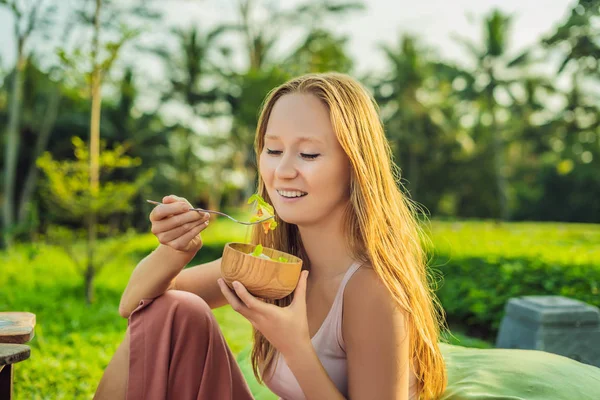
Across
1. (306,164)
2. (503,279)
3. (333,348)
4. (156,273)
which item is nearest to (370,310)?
(333,348)

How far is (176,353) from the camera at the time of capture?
166 centimetres

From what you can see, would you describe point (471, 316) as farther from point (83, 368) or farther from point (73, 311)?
point (73, 311)

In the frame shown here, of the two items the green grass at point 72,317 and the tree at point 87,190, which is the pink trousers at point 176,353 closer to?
the green grass at point 72,317

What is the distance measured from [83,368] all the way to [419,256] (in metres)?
A: 3.07

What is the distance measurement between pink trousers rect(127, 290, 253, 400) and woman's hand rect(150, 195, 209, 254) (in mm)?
195

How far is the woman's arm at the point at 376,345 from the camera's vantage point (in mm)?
1453

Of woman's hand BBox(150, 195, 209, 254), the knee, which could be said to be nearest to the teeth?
woman's hand BBox(150, 195, 209, 254)

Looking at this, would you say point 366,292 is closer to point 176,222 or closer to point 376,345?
point 376,345

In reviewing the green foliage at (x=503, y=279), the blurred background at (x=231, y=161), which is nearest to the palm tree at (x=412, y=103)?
the blurred background at (x=231, y=161)

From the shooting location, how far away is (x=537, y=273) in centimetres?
532

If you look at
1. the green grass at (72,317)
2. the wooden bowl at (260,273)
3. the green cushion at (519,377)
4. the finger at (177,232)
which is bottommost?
the green grass at (72,317)

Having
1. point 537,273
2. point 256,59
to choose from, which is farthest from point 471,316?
point 256,59

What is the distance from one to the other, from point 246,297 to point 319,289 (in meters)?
0.40

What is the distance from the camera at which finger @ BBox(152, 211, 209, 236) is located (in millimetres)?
1580
